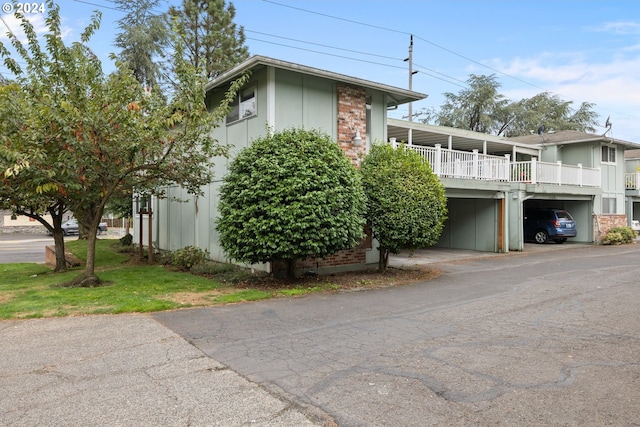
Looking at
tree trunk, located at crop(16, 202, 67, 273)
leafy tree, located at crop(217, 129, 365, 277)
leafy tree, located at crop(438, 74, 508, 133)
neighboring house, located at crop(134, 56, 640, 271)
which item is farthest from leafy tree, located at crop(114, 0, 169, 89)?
leafy tree, located at crop(438, 74, 508, 133)

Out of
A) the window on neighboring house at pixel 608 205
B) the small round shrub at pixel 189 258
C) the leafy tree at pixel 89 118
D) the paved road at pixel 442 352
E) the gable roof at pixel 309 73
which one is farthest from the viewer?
the window on neighboring house at pixel 608 205

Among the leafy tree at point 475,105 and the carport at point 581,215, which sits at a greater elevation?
the leafy tree at point 475,105

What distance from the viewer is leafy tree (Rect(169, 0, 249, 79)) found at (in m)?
27.2

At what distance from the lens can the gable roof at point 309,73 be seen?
32.4ft

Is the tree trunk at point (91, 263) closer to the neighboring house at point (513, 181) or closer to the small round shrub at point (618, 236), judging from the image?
the neighboring house at point (513, 181)

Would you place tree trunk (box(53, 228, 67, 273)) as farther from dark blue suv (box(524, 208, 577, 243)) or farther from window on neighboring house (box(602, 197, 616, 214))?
window on neighboring house (box(602, 197, 616, 214))

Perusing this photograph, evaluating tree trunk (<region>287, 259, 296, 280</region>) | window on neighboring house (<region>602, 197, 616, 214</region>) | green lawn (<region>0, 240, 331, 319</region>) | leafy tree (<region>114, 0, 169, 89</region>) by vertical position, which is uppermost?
leafy tree (<region>114, 0, 169, 89</region>)

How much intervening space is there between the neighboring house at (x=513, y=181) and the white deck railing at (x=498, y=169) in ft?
0.10

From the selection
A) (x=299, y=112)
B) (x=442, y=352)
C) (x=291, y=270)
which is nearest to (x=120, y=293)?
(x=291, y=270)

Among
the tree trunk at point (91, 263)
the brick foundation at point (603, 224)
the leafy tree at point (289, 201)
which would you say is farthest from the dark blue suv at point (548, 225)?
the tree trunk at point (91, 263)

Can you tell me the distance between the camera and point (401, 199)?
10156 mm

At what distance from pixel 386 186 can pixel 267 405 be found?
23.7 ft

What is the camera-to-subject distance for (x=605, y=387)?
4027mm

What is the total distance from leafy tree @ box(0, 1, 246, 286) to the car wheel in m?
17.4
